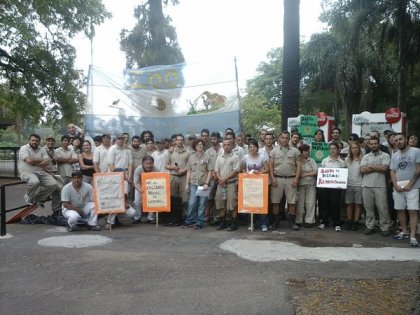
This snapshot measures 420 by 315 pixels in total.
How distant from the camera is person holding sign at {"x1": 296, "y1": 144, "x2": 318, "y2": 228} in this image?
28.3ft

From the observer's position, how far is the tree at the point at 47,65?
59.2 feet

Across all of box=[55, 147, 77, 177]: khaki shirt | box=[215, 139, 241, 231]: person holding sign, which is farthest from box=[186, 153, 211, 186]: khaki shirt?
box=[55, 147, 77, 177]: khaki shirt

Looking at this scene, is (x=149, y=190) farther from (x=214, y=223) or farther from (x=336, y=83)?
(x=336, y=83)

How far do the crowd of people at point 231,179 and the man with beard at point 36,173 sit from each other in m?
0.02

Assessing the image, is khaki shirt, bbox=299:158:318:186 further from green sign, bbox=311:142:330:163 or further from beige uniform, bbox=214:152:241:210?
beige uniform, bbox=214:152:241:210

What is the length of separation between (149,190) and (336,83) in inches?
827

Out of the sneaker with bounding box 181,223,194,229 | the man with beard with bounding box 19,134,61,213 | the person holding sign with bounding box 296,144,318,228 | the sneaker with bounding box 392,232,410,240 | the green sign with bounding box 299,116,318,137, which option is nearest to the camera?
the sneaker with bounding box 392,232,410,240

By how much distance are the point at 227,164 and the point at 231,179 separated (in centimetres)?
32

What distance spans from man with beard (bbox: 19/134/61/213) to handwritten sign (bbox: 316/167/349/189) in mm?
5612

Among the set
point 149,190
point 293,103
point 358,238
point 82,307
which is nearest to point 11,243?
point 149,190

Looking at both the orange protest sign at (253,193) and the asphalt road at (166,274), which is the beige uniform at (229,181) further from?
the asphalt road at (166,274)

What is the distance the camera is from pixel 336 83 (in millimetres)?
26875

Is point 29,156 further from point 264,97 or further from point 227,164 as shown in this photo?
point 264,97

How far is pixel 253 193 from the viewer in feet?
27.2
